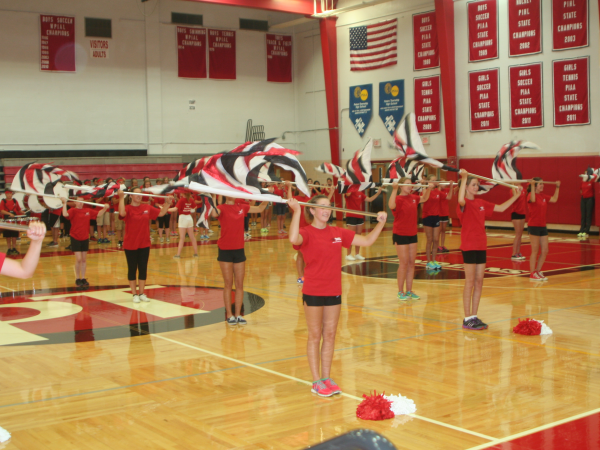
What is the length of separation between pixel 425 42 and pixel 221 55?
1032cm

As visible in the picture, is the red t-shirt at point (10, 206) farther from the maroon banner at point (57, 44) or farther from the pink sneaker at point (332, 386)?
the pink sneaker at point (332, 386)

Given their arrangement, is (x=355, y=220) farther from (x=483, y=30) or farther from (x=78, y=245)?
(x=483, y=30)

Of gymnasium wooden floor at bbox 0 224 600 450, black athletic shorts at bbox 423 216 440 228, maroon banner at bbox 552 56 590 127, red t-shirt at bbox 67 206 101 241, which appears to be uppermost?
maroon banner at bbox 552 56 590 127

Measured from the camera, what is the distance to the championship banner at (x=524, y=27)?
22953mm

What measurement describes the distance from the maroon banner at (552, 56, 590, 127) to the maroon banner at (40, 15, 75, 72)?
19542 mm

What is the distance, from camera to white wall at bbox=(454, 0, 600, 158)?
21.6 meters

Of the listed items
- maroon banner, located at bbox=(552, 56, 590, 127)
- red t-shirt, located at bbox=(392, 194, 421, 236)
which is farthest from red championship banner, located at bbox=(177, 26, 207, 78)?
red t-shirt, located at bbox=(392, 194, 421, 236)

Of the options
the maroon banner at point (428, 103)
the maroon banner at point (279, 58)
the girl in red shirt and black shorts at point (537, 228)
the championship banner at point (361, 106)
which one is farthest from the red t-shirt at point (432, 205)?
the maroon banner at point (279, 58)

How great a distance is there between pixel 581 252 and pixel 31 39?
22829 millimetres

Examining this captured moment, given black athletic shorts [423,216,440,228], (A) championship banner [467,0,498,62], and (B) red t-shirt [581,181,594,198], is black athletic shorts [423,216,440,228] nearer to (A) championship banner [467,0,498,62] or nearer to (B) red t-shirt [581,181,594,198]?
(B) red t-shirt [581,181,594,198]

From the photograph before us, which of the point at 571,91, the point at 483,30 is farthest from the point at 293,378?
the point at 483,30

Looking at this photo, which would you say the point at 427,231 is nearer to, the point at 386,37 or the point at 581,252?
the point at 581,252

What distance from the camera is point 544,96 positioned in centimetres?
2303

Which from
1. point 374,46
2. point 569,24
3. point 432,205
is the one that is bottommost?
point 432,205
